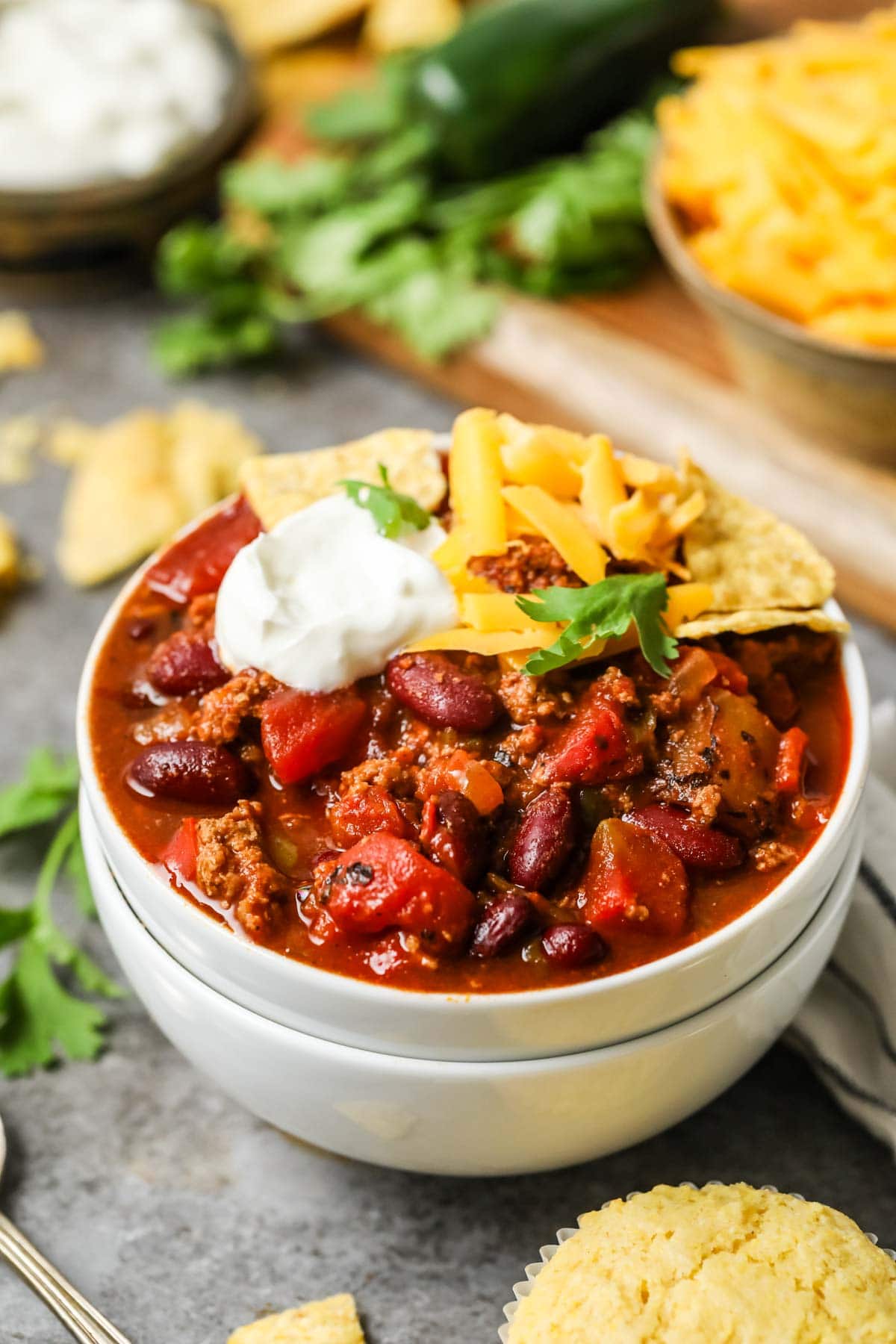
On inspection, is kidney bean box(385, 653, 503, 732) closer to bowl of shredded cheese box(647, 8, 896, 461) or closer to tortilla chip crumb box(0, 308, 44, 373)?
bowl of shredded cheese box(647, 8, 896, 461)

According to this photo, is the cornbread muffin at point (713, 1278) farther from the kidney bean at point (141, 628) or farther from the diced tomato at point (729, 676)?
the kidney bean at point (141, 628)

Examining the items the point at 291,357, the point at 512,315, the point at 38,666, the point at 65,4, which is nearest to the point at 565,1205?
the point at 38,666

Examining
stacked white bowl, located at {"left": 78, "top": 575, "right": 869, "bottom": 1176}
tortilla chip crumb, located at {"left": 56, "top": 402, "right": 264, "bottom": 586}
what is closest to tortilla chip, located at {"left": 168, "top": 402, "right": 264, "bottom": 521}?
tortilla chip crumb, located at {"left": 56, "top": 402, "right": 264, "bottom": 586}

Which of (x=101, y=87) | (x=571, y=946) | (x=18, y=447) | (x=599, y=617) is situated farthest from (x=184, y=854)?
(x=101, y=87)

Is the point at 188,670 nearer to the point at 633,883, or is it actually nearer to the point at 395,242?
the point at 633,883

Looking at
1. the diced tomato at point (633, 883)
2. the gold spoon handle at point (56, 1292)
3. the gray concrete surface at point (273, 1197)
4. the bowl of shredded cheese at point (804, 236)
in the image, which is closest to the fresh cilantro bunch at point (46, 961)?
the gray concrete surface at point (273, 1197)
